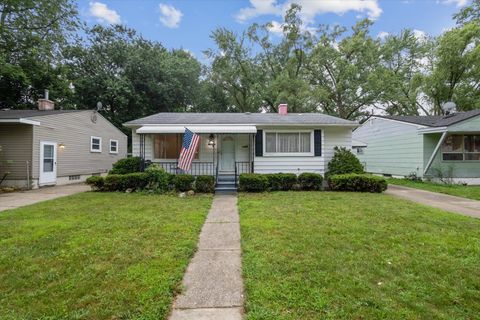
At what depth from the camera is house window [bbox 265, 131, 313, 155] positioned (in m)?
11.5

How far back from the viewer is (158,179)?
9.84 m

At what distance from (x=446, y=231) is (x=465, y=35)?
71.8 ft

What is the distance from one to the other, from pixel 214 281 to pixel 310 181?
7.86m

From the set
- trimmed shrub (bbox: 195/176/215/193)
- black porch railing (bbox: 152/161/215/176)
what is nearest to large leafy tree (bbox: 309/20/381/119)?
black porch railing (bbox: 152/161/215/176)

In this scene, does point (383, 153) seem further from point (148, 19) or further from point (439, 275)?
point (148, 19)

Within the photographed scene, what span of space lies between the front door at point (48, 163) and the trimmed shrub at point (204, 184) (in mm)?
7458

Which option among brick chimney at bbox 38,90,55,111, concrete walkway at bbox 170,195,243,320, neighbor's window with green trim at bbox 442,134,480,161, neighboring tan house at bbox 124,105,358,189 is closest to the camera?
concrete walkway at bbox 170,195,243,320

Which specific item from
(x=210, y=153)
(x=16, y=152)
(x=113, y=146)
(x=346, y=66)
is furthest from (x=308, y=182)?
(x=346, y=66)

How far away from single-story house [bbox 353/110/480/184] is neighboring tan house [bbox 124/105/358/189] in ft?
15.7

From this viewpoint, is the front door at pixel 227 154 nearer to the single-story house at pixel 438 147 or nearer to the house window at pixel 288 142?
the house window at pixel 288 142

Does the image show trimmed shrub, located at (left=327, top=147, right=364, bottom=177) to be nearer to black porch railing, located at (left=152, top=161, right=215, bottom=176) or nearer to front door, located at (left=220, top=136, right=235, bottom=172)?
front door, located at (left=220, top=136, right=235, bottom=172)

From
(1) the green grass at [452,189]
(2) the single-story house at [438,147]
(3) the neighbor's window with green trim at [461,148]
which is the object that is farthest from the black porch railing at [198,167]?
(3) the neighbor's window with green trim at [461,148]

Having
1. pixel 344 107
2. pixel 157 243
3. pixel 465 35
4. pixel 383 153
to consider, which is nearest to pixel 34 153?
pixel 157 243

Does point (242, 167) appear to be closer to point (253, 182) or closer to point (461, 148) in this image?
point (253, 182)
